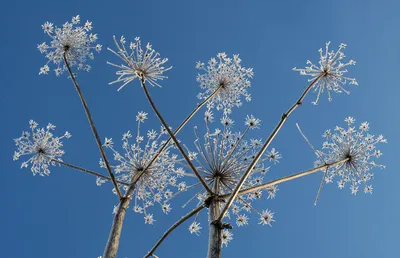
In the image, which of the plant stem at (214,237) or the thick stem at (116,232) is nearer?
the plant stem at (214,237)

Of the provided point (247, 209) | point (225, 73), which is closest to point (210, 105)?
point (225, 73)

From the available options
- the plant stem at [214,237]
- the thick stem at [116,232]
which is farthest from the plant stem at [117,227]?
the plant stem at [214,237]

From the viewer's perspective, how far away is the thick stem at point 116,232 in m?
8.34

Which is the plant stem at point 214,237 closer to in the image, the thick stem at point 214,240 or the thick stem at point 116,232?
the thick stem at point 214,240

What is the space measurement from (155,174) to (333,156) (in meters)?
4.34

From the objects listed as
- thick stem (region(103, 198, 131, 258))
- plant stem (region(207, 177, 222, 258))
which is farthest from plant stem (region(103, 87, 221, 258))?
plant stem (region(207, 177, 222, 258))

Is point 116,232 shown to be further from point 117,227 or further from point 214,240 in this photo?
point 214,240

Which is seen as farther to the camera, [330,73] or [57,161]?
[57,161]

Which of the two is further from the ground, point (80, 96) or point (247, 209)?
point (80, 96)

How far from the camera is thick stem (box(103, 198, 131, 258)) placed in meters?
8.34

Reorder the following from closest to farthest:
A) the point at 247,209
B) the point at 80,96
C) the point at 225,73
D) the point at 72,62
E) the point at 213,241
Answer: the point at 213,241 < the point at 80,96 < the point at 247,209 < the point at 72,62 < the point at 225,73

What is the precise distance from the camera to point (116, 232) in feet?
28.8

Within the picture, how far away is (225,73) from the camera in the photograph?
12492 mm

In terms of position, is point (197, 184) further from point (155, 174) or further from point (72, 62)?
point (72, 62)
